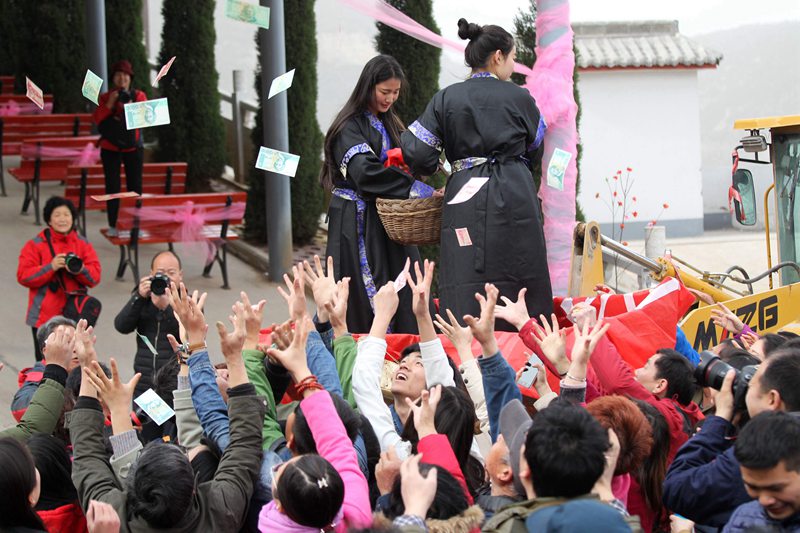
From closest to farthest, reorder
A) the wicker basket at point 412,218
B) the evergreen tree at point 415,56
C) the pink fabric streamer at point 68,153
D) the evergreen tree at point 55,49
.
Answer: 1. the wicker basket at point 412,218
2. the evergreen tree at point 415,56
3. the pink fabric streamer at point 68,153
4. the evergreen tree at point 55,49

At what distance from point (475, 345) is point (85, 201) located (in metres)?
8.27

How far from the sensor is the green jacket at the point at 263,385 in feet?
14.0

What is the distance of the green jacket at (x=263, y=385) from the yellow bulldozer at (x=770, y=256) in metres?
2.64

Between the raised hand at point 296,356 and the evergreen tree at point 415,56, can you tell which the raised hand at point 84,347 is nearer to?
the raised hand at point 296,356

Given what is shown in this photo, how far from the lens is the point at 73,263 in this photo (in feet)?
26.2

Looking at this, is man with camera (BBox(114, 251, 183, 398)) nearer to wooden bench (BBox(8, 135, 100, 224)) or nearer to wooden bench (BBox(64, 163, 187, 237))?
wooden bench (BBox(64, 163, 187, 237))

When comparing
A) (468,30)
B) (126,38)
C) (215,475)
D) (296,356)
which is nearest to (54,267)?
(468,30)

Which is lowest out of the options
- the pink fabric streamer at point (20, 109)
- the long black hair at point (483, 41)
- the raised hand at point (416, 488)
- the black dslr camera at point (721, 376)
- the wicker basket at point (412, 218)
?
the raised hand at point (416, 488)

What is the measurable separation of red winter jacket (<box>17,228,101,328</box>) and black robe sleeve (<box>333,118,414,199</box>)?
2374 millimetres

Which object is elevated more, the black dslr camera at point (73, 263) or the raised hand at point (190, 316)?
the black dslr camera at point (73, 263)

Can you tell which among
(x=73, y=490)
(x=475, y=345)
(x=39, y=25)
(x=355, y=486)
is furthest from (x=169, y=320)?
(x=39, y=25)

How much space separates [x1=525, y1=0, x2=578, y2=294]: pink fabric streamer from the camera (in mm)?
7988

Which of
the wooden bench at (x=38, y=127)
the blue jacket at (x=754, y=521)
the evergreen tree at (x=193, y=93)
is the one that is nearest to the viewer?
the blue jacket at (x=754, y=521)

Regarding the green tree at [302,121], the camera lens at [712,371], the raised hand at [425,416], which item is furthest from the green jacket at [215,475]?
the green tree at [302,121]
